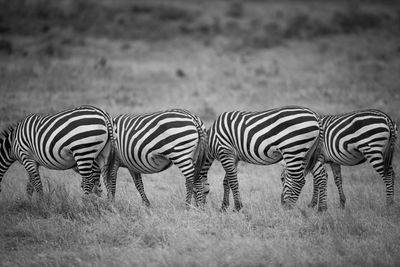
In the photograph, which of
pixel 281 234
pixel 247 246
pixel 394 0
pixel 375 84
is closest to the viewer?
pixel 247 246

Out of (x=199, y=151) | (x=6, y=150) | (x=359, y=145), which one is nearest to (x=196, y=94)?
(x=6, y=150)

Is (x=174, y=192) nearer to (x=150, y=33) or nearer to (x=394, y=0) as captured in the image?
(x=150, y=33)

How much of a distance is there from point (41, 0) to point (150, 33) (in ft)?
36.0

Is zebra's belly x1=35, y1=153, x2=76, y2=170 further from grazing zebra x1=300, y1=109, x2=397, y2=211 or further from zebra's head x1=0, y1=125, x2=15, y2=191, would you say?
grazing zebra x1=300, y1=109, x2=397, y2=211

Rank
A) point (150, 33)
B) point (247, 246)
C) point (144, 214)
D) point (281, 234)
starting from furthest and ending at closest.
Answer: point (150, 33)
point (144, 214)
point (281, 234)
point (247, 246)

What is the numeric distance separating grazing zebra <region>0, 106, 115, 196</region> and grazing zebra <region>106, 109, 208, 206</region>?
30 cm

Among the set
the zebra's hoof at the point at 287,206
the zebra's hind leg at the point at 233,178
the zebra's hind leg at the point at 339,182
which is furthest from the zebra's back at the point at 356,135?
the zebra's hind leg at the point at 233,178

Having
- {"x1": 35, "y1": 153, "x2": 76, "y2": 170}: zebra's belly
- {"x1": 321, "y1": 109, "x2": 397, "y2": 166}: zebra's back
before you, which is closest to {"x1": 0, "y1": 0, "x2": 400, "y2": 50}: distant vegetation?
{"x1": 321, "y1": 109, "x2": 397, "y2": 166}: zebra's back

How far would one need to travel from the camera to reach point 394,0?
4228 cm

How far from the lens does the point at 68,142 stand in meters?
7.70

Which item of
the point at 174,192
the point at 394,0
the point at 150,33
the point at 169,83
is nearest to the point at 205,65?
the point at 169,83

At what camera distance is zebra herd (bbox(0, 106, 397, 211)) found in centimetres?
752

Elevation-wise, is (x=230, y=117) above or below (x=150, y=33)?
below

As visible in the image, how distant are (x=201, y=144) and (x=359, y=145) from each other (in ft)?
8.74
